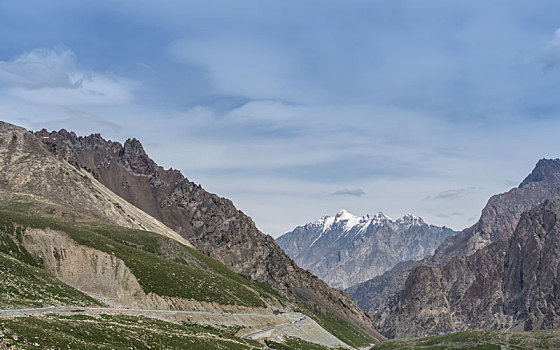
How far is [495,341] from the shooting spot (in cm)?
12506

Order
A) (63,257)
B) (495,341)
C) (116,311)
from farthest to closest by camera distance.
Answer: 1. (495,341)
2. (63,257)
3. (116,311)

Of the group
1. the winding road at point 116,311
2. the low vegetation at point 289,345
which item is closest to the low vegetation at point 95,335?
the winding road at point 116,311

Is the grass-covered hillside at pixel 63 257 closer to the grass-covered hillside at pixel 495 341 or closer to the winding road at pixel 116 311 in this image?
the winding road at pixel 116 311

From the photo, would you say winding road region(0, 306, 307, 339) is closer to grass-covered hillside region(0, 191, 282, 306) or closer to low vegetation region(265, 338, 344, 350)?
low vegetation region(265, 338, 344, 350)

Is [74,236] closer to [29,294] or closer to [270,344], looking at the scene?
[29,294]

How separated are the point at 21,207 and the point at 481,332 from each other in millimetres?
149839

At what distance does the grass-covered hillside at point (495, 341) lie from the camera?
119250 millimetres

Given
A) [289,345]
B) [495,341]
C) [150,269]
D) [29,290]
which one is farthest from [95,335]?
[495,341]

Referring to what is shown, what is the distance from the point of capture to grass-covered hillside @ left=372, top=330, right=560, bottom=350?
119250mm

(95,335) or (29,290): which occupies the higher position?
(29,290)

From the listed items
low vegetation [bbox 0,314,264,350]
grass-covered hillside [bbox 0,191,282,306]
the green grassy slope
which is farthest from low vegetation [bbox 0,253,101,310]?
the green grassy slope

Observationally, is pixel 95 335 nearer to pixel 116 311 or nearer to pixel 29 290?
pixel 116 311

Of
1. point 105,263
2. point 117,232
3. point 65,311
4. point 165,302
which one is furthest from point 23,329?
point 117,232

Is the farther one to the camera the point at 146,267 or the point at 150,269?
the point at 146,267
